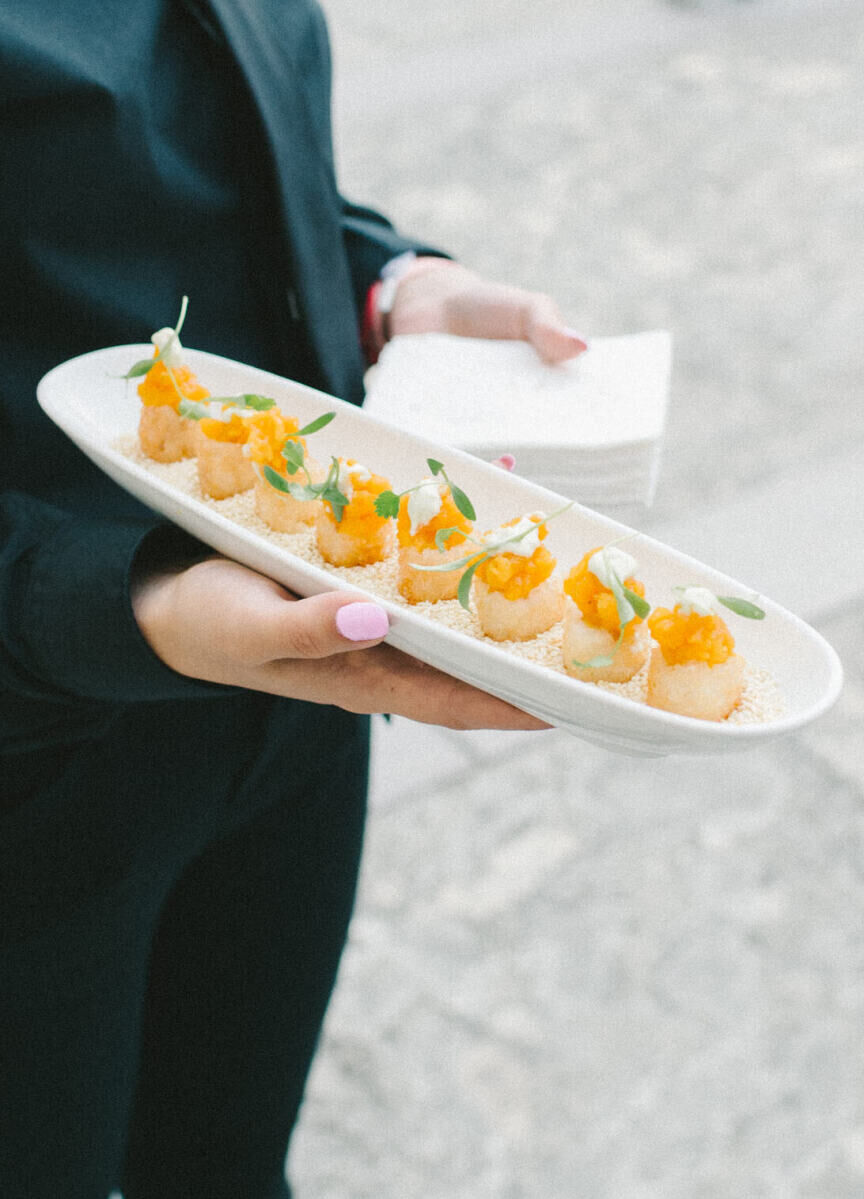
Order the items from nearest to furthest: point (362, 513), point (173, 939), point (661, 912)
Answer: point (362, 513) < point (173, 939) < point (661, 912)

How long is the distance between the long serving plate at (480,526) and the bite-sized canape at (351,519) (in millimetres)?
27

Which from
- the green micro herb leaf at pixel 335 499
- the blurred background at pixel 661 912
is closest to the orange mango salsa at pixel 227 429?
the green micro herb leaf at pixel 335 499

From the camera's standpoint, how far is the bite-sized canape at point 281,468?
2.54 feet

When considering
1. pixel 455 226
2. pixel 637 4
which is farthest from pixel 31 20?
pixel 637 4

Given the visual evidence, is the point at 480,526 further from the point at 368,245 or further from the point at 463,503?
the point at 368,245

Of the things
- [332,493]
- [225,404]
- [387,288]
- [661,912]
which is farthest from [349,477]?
[661,912]

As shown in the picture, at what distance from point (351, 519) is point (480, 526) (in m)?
0.09

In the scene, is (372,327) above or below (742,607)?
below

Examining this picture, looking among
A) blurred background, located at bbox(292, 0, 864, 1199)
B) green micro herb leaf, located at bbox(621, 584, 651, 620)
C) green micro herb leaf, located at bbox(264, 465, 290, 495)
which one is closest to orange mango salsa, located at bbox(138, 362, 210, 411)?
green micro herb leaf, located at bbox(264, 465, 290, 495)

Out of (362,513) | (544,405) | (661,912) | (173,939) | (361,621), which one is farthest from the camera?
(661,912)

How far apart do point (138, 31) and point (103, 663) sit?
0.39 m

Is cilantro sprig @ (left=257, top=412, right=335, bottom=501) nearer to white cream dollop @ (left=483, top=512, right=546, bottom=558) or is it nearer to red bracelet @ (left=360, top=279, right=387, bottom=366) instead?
white cream dollop @ (left=483, top=512, right=546, bottom=558)

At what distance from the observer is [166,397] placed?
0.82 meters

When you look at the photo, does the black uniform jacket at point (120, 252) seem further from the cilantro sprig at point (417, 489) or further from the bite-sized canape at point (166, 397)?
the cilantro sprig at point (417, 489)
